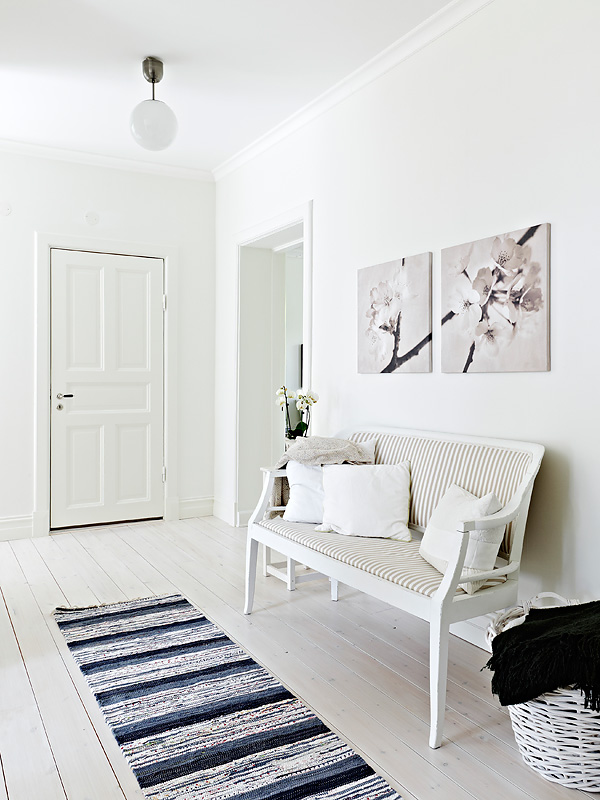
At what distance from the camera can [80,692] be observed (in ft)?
7.43

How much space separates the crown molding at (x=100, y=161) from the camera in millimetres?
4344

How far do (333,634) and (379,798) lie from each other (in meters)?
1.07

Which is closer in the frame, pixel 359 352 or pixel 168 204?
pixel 359 352

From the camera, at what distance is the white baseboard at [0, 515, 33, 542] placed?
4.36 meters

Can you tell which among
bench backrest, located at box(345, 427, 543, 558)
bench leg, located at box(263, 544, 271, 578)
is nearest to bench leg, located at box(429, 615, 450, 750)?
bench backrest, located at box(345, 427, 543, 558)

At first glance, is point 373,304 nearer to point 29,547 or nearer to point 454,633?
point 454,633

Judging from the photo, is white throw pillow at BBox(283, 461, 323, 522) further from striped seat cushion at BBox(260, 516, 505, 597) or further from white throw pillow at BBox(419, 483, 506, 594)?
white throw pillow at BBox(419, 483, 506, 594)

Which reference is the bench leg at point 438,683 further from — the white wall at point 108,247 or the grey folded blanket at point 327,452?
the white wall at point 108,247

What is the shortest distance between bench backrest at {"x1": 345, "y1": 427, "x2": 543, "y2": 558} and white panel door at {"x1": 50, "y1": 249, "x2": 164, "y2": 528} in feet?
7.64

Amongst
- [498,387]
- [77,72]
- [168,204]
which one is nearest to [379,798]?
[498,387]

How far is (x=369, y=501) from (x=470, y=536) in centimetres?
65

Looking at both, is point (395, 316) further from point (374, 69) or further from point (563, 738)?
point (563, 738)

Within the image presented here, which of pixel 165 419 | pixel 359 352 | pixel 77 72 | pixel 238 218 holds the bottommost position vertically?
pixel 165 419

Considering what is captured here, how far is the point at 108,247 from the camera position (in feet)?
15.3
